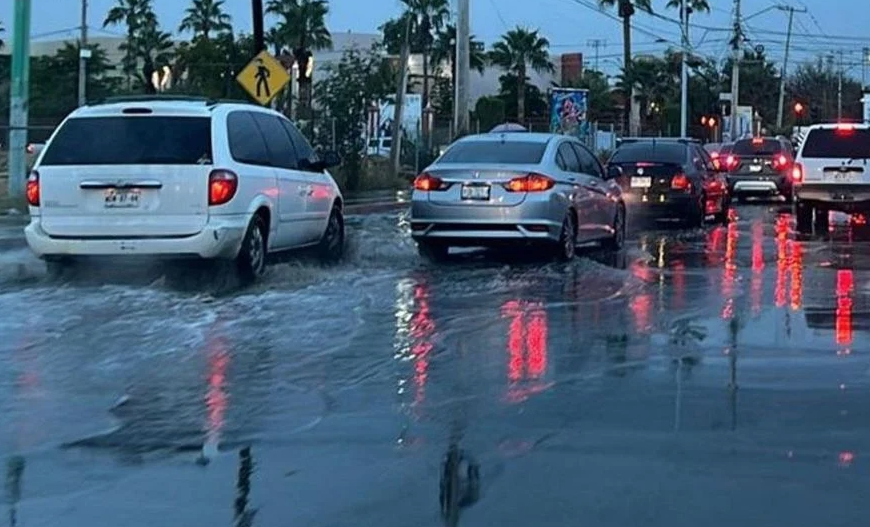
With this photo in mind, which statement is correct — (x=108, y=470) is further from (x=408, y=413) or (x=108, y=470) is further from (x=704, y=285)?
(x=704, y=285)

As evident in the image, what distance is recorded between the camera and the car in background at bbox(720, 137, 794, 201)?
1364 inches

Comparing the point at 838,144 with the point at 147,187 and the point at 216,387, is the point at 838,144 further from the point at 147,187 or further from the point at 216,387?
the point at 216,387

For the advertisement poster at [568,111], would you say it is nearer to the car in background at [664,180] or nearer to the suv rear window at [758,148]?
the suv rear window at [758,148]

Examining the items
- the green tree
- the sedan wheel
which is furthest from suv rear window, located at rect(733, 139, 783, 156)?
the sedan wheel

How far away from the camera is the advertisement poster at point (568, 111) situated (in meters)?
47.2

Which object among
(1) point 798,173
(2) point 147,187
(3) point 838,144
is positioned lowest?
(2) point 147,187

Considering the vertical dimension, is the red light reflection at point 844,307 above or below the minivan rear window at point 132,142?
below

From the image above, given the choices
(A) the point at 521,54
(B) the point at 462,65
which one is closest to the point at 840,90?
(A) the point at 521,54

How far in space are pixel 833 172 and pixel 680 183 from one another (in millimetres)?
2407

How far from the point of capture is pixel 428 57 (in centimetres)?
8019

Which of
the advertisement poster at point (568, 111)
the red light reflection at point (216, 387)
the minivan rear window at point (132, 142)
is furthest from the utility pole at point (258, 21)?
the red light reflection at point (216, 387)

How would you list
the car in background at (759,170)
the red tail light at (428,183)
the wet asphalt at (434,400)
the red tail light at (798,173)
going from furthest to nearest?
the car in background at (759,170)
the red tail light at (798,173)
the red tail light at (428,183)
the wet asphalt at (434,400)

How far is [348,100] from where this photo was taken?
33.4m

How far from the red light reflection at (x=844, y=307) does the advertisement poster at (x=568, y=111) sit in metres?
30.7
